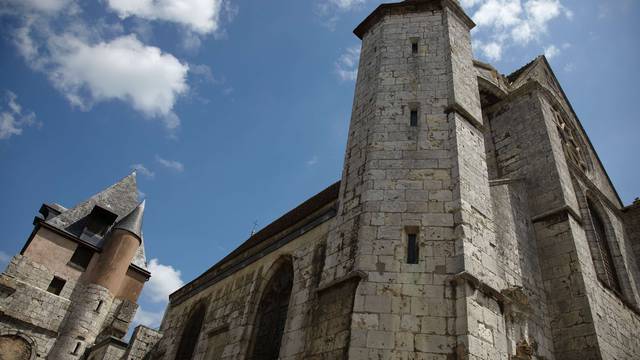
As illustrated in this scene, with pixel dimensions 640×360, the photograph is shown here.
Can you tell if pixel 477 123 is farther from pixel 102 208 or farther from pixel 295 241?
pixel 102 208

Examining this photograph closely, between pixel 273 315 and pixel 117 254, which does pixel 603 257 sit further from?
pixel 117 254

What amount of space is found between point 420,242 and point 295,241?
10.8ft

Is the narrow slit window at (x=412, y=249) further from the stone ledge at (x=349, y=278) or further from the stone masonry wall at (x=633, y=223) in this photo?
the stone masonry wall at (x=633, y=223)

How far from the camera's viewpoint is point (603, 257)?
9258mm

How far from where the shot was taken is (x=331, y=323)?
5242 mm

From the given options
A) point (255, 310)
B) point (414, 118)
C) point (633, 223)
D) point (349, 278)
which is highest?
point (633, 223)

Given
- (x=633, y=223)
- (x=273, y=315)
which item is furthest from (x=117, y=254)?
(x=633, y=223)

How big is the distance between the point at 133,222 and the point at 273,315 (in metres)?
10.9

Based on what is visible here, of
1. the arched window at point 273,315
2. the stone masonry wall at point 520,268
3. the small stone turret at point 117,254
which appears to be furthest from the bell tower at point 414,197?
the small stone turret at point 117,254

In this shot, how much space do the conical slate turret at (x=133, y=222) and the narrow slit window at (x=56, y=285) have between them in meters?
2.60

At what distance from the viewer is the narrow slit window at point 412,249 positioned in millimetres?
5503

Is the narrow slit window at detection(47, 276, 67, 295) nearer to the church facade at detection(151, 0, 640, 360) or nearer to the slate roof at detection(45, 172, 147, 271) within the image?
the slate roof at detection(45, 172, 147, 271)

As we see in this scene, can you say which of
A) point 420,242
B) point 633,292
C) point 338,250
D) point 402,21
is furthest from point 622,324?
point 402,21

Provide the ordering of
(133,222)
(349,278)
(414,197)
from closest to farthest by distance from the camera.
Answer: (349,278)
(414,197)
(133,222)
